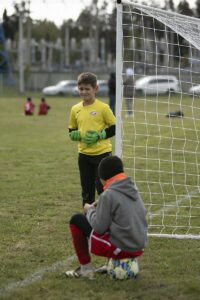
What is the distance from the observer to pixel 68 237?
255 inches

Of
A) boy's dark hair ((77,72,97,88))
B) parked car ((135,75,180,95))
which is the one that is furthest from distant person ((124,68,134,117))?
boy's dark hair ((77,72,97,88))

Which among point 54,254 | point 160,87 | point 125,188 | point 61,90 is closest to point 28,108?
point 160,87

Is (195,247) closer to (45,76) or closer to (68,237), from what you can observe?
(68,237)

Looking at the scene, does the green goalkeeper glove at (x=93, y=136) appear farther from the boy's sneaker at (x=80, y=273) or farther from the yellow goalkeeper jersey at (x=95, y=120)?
the boy's sneaker at (x=80, y=273)

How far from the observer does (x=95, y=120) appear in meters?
6.37

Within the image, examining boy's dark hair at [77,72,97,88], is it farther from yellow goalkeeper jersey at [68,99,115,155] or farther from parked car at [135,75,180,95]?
parked car at [135,75,180,95]

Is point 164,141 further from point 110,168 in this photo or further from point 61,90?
point 61,90

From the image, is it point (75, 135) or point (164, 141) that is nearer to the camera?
point (75, 135)

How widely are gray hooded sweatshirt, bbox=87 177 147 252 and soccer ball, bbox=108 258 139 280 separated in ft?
0.48

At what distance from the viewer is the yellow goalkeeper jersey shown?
6.37 m

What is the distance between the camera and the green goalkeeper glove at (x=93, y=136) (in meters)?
6.23

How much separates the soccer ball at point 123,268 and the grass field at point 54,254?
7 centimetres

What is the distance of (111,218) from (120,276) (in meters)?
0.51

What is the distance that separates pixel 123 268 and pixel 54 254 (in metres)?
1.12
